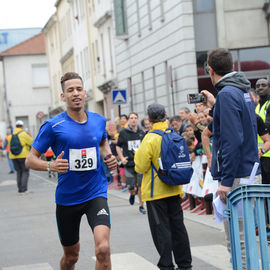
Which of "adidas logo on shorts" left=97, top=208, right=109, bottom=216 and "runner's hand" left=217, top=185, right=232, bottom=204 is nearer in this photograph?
"runner's hand" left=217, top=185, right=232, bottom=204

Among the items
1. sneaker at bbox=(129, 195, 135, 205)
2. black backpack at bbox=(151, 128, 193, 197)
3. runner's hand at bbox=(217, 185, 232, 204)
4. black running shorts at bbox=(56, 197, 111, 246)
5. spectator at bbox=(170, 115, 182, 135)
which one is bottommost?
sneaker at bbox=(129, 195, 135, 205)

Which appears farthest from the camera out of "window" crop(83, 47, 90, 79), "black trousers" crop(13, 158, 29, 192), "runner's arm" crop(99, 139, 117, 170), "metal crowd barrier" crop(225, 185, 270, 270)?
"window" crop(83, 47, 90, 79)

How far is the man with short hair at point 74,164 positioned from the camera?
6824 millimetres

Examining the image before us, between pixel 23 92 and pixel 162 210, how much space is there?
217 ft

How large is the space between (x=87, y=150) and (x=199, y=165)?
7126 mm

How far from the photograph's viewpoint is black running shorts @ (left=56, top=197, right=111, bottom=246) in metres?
6.72

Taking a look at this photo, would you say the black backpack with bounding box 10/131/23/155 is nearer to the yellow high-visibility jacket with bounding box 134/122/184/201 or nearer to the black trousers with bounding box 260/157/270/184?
the black trousers with bounding box 260/157/270/184

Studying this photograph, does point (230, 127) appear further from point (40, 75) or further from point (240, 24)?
point (40, 75)

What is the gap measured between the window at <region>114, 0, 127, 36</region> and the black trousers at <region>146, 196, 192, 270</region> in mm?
27024

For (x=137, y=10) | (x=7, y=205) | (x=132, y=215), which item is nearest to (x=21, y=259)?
(x=132, y=215)

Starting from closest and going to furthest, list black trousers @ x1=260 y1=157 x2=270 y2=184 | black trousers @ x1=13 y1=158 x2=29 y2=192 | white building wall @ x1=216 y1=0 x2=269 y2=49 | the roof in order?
1. black trousers @ x1=260 y1=157 x2=270 y2=184
2. black trousers @ x1=13 y1=158 x2=29 y2=192
3. white building wall @ x1=216 y1=0 x2=269 y2=49
4. the roof

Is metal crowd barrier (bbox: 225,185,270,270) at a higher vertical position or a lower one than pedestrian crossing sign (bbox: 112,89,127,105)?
lower

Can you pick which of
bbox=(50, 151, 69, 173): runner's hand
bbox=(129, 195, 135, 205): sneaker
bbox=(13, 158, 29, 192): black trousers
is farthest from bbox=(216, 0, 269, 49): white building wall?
bbox=(50, 151, 69, 173): runner's hand

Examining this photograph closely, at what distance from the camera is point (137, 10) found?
32562mm
